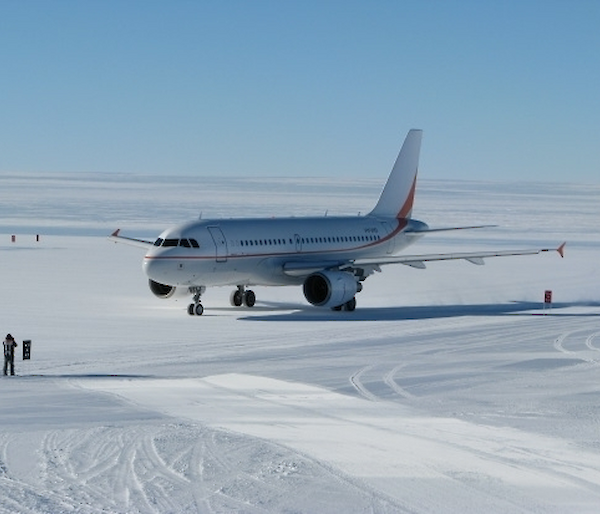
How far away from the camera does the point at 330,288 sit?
4778 centimetres

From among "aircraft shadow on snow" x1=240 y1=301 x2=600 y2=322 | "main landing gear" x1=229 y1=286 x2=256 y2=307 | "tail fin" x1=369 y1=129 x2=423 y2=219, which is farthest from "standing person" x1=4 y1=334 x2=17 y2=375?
"tail fin" x1=369 y1=129 x2=423 y2=219

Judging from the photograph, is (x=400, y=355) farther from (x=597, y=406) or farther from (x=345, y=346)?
(x=597, y=406)

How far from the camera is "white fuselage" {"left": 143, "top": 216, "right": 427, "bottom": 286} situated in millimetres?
46219

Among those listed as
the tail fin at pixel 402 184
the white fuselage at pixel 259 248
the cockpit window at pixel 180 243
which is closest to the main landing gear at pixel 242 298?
the white fuselage at pixel 259 248

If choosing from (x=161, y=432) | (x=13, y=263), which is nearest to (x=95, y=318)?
(x=161, y=432)

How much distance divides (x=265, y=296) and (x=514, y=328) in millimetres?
16083

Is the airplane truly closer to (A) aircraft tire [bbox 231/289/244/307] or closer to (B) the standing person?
(A) aircraft tire [bbox 231/289/244/307]

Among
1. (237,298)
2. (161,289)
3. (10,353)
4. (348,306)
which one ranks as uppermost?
(161,289)

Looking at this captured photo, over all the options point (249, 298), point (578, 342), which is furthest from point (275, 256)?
point (578, 342)

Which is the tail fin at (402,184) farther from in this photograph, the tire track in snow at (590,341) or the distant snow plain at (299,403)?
the tire track in snow at (590,341)

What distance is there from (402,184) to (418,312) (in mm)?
11448

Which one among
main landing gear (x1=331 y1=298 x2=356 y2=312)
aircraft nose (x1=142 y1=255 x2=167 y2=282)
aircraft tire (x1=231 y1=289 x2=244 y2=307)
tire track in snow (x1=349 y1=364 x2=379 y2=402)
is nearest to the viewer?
tire track in snow (x1=349 y1=364 x2=379 y2=402)

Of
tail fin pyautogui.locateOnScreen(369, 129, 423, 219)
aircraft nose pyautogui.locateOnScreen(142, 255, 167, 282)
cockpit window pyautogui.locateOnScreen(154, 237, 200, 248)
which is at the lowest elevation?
aircraft nose pyautogui.locateOnScreen(142, 255, 167, 282)

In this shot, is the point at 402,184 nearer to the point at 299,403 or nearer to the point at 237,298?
the point at 237,298
